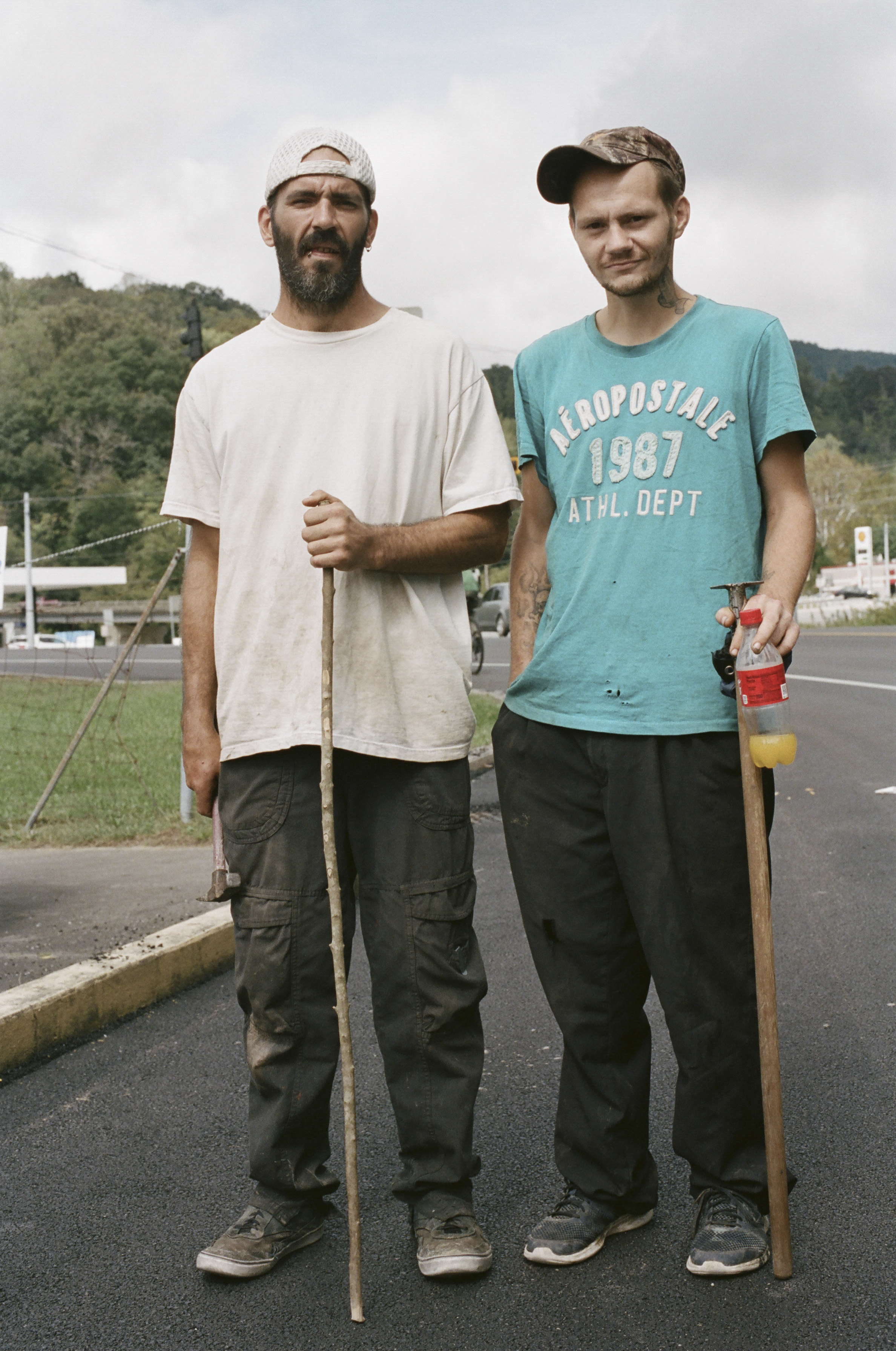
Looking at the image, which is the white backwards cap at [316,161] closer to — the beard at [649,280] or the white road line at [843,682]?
the beard at [649,280]

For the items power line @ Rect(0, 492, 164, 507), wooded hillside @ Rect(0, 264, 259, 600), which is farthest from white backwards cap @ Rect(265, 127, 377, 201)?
power line @ Rect(0, 492, 164, 507)

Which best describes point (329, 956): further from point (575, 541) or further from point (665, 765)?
point (575, 541)

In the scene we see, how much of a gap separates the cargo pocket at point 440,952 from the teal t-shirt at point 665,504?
1.52ft

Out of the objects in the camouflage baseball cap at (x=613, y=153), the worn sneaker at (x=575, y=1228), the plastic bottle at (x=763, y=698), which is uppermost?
the camouflage baseball cap at (x=613, y=153)

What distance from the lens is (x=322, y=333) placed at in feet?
9.30

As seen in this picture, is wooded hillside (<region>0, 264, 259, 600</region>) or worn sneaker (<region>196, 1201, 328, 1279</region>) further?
wooded hillside (<region>0, 264, 259, 600</region>)

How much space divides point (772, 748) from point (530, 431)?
91cm

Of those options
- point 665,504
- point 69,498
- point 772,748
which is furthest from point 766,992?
point 69,498

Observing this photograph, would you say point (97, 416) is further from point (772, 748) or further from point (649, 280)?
point (772, 748)

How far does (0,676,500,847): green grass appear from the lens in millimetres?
8148

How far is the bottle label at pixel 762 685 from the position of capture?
2.45 m

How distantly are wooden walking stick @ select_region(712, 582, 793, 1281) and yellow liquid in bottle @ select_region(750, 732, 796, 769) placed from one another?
0.02m

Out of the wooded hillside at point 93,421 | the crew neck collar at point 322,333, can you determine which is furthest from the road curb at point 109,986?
the wooded hillside at point 93,421

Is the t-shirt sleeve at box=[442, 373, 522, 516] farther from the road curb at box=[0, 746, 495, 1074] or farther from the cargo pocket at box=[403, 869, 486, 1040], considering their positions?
the road curb at box=[0, 746, 495, 1074]
